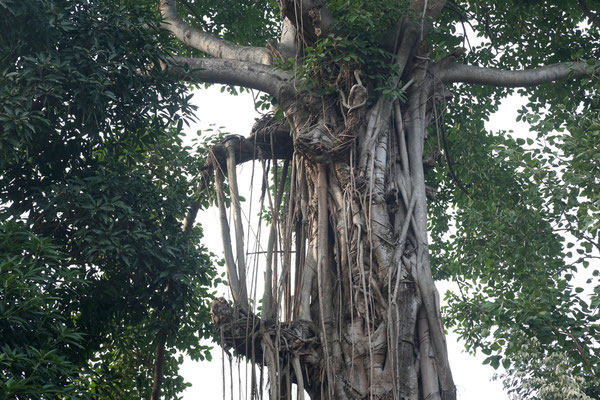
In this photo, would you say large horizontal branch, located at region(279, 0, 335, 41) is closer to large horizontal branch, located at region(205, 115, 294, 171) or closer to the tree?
the tree

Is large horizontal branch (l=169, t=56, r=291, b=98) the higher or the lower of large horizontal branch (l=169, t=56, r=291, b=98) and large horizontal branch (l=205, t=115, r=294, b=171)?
the higher

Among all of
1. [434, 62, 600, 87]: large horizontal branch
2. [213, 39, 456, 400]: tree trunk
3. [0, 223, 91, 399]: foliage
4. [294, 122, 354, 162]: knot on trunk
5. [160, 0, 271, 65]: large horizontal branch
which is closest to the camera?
[0, 223, 91, 399]: foliage

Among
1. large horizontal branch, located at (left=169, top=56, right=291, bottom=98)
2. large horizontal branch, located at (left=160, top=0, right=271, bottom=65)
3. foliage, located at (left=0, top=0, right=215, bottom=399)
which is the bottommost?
foliage, located at (left=0, top=0, right=215, bottom=399)

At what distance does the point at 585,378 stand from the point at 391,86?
2327mm

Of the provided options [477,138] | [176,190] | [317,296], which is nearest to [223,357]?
[317,296]

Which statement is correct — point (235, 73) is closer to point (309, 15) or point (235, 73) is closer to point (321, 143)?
point (309, 15)

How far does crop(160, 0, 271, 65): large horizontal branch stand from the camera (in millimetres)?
6160

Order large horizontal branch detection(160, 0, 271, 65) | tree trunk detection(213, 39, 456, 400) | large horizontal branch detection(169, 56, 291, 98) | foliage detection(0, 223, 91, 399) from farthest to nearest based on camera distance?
large horizontal branch detection(160, 0, 271, 65) < large horizontal branch detection(169, 56, 291, 98) < tree trunk detection(213, 39, 456, 400) < foliage detection(0, 223, 91, 399)

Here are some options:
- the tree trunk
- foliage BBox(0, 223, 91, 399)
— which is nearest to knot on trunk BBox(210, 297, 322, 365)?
the tree trunk

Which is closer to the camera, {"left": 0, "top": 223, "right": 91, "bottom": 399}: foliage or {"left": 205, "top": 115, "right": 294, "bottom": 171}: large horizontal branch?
{"left": 0, "top": 223, "right": 91, "bottom": 399}: foliage

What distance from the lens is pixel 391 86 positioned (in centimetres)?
517

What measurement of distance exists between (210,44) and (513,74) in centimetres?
258

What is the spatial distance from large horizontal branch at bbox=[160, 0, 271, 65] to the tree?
0.02 metres

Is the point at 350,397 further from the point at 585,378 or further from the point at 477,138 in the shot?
the point at 477,138
